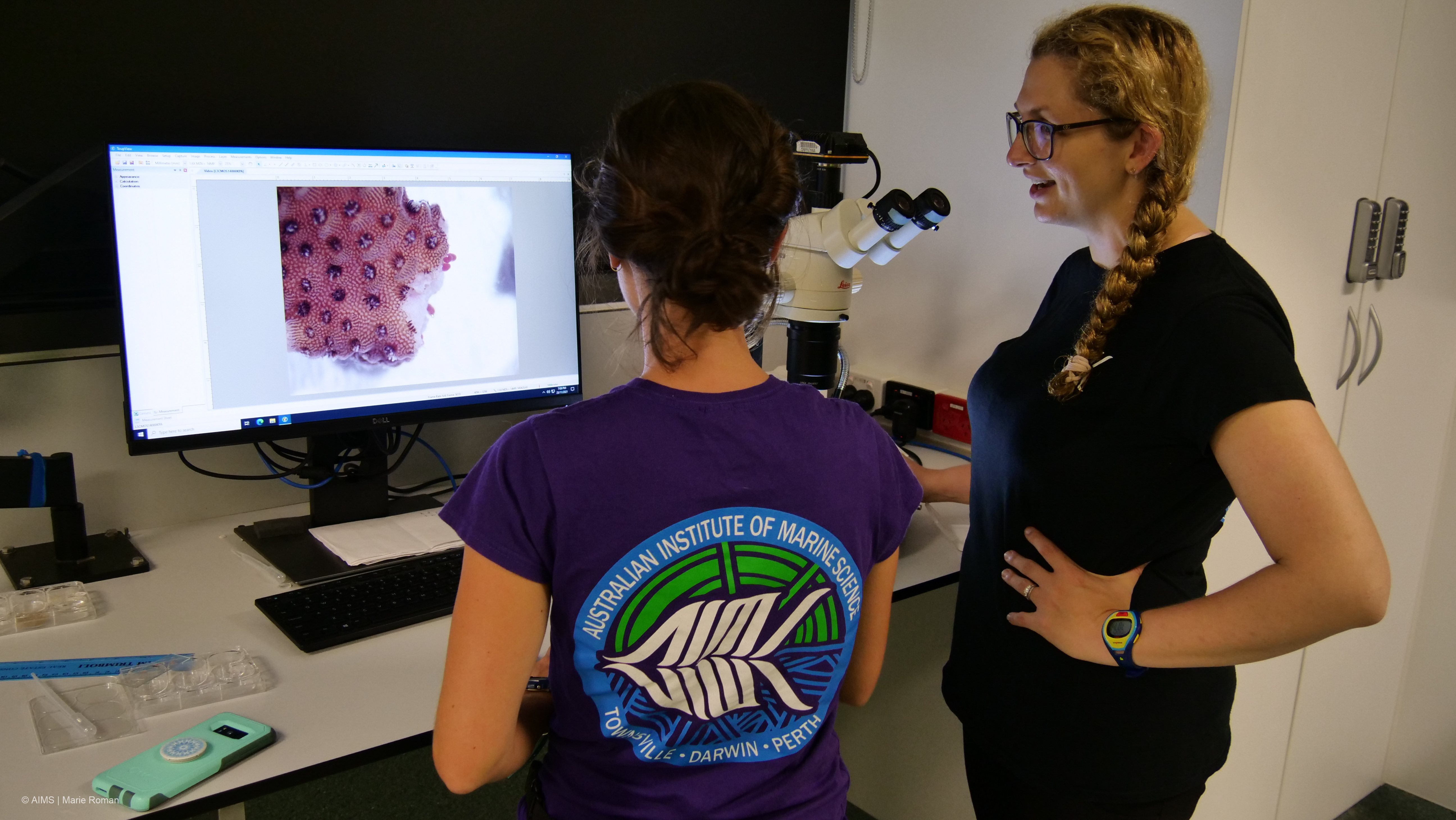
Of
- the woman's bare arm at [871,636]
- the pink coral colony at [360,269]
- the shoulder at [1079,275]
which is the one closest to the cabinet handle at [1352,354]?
the shoulder at [1079,275]

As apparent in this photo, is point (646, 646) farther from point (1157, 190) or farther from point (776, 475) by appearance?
point (1157, 190)

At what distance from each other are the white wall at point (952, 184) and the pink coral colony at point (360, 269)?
1.05m

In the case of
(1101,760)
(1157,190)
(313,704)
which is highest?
(1157,190)

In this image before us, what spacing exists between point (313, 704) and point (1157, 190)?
1070mm

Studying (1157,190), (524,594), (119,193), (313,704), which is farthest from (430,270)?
(1157,190)

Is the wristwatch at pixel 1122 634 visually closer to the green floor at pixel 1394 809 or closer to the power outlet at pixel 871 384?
the power outlet at pixel 871 384

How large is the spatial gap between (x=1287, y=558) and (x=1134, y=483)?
0.56 ft

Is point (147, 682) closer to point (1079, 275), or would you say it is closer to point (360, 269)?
point (360, 269)

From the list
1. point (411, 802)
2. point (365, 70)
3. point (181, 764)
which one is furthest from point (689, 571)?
point (411, 802)

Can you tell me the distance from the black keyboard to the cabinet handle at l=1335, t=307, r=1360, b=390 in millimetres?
1641

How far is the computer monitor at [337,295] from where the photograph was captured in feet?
4.21

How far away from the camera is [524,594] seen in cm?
81

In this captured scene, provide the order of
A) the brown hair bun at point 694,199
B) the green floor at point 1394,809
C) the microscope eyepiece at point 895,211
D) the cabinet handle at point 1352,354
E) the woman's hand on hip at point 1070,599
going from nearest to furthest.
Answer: the brown hair bun at point 694,199
the woman's hand on hip at point 1070,599
the microscope eyepiece at point 895,211
the cabinet handle at point 1352,354
the green floor at point 1394,809

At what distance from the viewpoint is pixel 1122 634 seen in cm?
109
